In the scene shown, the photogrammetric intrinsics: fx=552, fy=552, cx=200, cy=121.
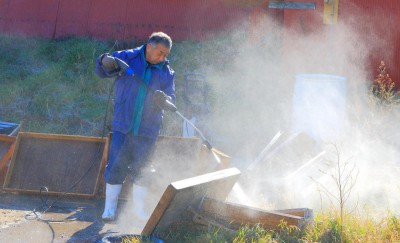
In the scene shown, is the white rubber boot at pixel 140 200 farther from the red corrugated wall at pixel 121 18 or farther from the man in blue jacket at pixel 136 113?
the red corrugated wall at pixel 121 18

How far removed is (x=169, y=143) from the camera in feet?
21.2

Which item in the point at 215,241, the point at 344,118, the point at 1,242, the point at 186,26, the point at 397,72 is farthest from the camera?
the point at 186,26

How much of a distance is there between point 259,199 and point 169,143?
48.2 inches

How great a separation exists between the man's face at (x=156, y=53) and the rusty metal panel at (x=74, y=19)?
8405mm

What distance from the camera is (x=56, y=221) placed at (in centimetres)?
556

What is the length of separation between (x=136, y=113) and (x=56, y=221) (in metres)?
1.35

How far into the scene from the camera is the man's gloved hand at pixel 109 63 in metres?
5.27

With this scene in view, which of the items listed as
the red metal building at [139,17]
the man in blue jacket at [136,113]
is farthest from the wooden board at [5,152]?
the red metal building at [139,17]

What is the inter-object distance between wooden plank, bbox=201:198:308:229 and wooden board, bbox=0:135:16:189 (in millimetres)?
3247

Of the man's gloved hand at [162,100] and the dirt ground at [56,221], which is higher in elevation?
the man's gloved hand at [162,100]

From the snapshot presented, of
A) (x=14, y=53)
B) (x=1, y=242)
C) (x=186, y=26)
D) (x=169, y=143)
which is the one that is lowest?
(x=1, y=242)

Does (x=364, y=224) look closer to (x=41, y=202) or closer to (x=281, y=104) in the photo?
(x=41, y=202)

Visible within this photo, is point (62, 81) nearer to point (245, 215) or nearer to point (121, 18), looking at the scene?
point (121, 18)

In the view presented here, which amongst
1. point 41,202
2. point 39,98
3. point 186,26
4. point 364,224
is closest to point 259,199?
point 364,224
